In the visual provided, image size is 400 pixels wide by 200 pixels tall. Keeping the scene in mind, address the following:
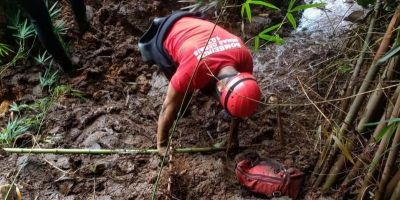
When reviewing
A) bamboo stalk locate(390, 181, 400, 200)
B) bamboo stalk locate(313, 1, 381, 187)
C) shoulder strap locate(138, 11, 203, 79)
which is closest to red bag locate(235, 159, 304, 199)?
bamboo stalk locate(313, 1, 381, 187)

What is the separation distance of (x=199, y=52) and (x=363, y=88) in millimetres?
987

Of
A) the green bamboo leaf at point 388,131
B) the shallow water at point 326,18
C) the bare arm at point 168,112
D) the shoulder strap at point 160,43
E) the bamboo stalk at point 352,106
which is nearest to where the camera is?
the green bamboo leaf at point 388,131

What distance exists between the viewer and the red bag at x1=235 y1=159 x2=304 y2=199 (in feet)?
8.26

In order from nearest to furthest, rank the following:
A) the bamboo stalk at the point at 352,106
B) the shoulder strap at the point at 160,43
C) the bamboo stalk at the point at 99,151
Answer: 1. the bamboo stalk at the point at 352,106
2. the bamboo stalk at the point at 99,151
3. the shoulder strap at the point at 160,43

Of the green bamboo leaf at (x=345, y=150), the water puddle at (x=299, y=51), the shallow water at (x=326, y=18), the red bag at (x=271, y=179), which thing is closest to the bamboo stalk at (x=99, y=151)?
the red bag at (x=271, y=179)

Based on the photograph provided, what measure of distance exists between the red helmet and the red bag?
407mm

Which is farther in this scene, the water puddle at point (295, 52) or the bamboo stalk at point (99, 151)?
the water puddle at point (295, 52)

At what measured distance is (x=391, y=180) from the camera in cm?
201

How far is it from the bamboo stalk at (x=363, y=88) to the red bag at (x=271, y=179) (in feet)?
0.66

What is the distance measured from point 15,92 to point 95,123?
0.86m

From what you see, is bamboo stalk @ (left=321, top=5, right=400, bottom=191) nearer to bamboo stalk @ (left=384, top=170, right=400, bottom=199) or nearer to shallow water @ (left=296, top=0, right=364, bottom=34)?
bamboo stalk @ (left=384, top=170, right=400, bottom=199)

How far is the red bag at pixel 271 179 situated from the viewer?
8.26 ft

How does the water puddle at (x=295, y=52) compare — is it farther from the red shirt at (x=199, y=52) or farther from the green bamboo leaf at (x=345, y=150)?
the green bamboo leaf at (x=345, y=150)

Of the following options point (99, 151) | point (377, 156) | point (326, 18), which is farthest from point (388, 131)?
point (326, 18)
